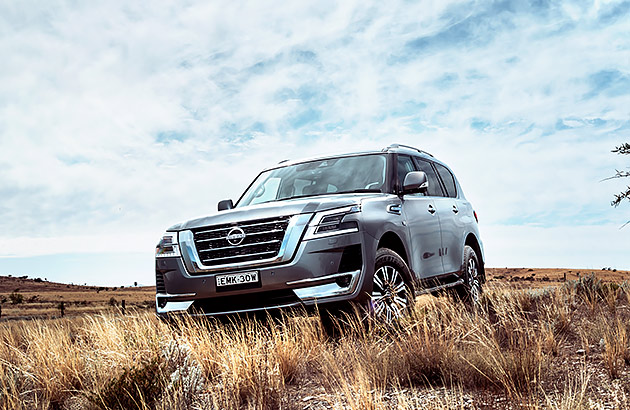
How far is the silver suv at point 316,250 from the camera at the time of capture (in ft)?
18.6

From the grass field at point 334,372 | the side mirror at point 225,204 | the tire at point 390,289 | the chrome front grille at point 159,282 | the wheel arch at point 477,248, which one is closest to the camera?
the grass field at point 334,372

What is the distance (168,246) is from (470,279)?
4.91 m

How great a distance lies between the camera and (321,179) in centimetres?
753

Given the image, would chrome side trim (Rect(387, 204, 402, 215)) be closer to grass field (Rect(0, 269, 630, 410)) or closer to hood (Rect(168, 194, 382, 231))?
hood (Rect(168, 194, 382, 231))

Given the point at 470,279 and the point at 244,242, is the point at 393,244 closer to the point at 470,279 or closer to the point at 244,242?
the point at 244,242

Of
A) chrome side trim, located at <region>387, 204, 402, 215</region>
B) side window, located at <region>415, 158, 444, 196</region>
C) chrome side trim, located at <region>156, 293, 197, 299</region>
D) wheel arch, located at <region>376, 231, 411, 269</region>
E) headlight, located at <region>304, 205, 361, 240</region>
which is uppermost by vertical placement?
side window, located at <region>415, 158, 444, 196</region>

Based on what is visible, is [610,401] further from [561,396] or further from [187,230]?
[187,230]

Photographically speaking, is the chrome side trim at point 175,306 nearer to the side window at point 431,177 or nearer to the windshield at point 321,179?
the windshield at point 321,179

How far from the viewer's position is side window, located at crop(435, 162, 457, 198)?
9320mm

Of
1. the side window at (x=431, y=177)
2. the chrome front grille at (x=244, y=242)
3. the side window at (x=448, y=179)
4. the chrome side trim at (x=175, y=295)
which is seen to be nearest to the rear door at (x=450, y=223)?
the side window at (x=448, y=179)

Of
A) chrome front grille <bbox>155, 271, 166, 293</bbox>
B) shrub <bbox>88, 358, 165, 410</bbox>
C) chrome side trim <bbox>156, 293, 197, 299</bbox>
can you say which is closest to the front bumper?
chrome side trim <bbox>156, 293, 197, 299</bbox>

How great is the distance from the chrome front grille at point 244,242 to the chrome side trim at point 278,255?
0.04m

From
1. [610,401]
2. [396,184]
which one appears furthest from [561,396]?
[396,184]

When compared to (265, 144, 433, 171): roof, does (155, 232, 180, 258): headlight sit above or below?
below
